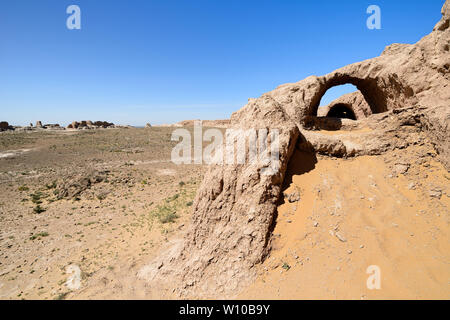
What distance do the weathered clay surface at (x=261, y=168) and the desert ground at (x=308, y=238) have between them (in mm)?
296

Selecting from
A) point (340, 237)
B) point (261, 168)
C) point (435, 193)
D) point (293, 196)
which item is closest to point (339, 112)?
point (435, 193)

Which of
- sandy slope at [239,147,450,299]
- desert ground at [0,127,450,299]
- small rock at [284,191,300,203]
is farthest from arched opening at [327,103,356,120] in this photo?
small rock at [284,191,300,203]

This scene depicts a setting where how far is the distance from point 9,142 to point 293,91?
42.9 meters

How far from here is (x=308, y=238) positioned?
179 inches

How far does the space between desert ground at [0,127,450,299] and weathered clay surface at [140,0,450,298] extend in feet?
0.97

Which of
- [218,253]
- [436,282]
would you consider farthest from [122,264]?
[436,282]

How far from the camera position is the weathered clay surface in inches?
188

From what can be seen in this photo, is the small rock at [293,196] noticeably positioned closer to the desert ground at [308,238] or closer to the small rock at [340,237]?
the desert ground at [308,238]

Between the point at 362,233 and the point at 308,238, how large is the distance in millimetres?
1060

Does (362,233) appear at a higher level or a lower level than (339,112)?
lower

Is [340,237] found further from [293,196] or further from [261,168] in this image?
[261,168]

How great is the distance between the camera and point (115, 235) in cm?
908

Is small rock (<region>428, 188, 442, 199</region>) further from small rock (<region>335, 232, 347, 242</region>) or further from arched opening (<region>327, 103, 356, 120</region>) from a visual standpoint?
arched opening (<region>327, 103, 356, 120</region>)

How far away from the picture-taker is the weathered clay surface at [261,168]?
4.77 metres
